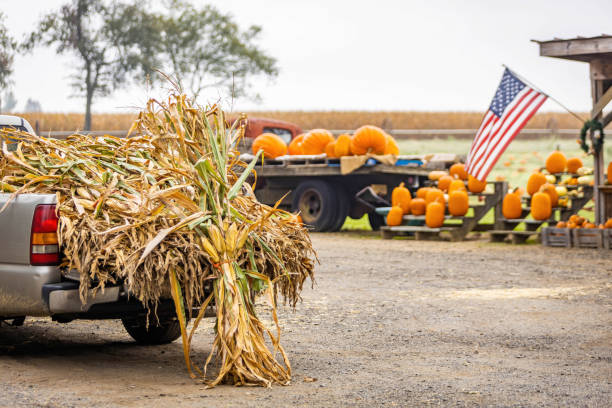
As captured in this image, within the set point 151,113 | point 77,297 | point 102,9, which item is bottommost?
point 77,297

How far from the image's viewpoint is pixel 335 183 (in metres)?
18.4

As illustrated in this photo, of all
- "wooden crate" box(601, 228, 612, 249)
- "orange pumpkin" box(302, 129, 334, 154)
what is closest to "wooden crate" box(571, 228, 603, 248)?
"wooden crate" box(601, 228, 612, 249)

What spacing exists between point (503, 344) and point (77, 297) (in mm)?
3291

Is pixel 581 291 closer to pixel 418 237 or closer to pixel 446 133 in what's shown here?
pixel 418 237

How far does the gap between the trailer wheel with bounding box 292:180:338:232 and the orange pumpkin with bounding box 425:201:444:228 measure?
2.49m

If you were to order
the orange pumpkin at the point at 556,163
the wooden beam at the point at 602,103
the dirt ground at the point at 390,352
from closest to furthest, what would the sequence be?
the dirt ground at the point at 390,352, the wooden beam at the point at 602,103, the orange pumpkin at the point at 556,163

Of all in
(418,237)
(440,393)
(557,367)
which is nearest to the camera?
(440,393)

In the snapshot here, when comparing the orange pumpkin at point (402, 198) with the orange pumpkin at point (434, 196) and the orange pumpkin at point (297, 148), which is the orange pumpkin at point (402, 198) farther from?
the orange pumpkin at point (297, 148)

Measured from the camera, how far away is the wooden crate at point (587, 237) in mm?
14133

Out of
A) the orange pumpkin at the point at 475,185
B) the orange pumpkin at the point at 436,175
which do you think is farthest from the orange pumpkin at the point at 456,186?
the orange pumpkin at the point at 436,175

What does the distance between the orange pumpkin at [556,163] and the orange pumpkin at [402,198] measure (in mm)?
2813

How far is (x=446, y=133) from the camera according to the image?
135 ft

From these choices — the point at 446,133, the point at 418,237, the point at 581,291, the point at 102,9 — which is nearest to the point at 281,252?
the point at 581,291

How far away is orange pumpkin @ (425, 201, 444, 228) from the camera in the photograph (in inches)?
634
